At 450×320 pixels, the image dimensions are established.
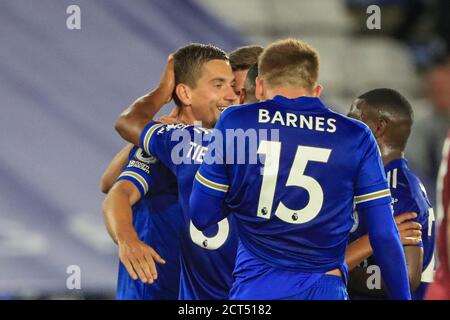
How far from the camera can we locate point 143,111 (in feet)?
14.1

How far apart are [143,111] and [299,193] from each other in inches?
45.1

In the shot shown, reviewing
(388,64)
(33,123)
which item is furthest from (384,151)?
(388,64)

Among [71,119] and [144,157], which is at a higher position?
[71,119]

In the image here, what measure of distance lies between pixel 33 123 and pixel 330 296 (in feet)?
13.3

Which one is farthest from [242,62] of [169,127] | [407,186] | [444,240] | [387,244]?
[444,240]

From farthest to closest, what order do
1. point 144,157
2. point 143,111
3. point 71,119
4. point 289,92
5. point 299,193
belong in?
point 71,119, point 143,111, point 144,157, point 289,92, point 299,193

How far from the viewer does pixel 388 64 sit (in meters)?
10.1

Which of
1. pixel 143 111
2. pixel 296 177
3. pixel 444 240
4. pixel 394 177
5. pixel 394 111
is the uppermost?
pixel 143 111

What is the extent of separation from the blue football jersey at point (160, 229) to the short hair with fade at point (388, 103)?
87cm

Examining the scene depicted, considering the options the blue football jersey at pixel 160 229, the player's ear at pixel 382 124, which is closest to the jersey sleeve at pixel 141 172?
the blue football jersey at pixel 160 229

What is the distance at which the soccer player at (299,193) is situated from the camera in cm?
336

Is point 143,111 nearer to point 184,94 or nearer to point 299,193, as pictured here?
point 184,94

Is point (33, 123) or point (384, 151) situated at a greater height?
point (33, 123)
